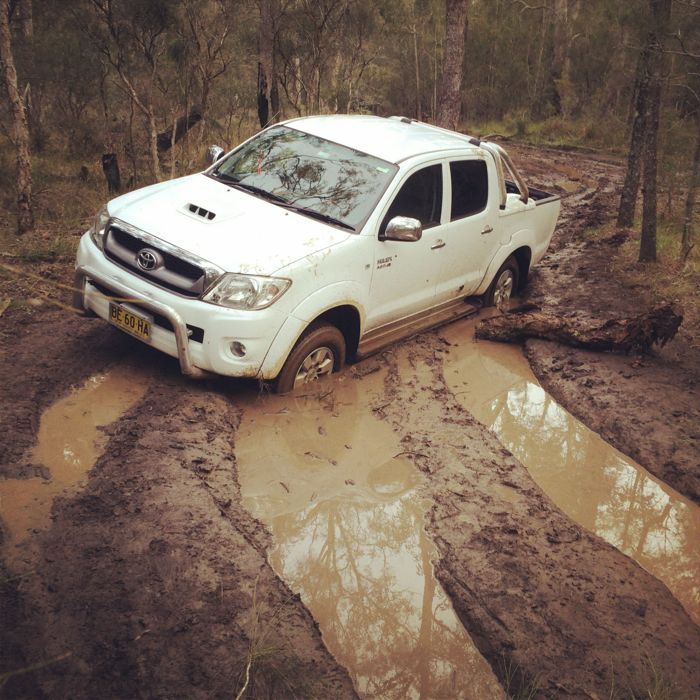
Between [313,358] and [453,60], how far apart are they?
8.17 m

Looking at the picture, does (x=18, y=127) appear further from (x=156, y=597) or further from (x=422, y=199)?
(x=156, y=597)

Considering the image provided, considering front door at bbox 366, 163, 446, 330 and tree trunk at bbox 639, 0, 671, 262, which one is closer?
front door at bbox 366, 163, 446, 330

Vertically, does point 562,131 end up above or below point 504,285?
below

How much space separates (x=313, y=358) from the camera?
5508 millimetres

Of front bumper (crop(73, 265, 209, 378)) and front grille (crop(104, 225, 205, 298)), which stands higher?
front grille (crop(104, 225, 205, 298))

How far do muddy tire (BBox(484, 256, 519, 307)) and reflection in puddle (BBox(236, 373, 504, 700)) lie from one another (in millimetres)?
2228

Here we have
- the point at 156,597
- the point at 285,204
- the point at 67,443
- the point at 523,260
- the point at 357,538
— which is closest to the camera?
the point at 156,597

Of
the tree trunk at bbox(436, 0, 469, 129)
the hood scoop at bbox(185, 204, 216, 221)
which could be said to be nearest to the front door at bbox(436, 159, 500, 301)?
the hood scoop at bbox(185, 204, 216, 221)

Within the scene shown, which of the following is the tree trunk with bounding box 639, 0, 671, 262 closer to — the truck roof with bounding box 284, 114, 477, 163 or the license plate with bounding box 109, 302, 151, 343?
the truck roof with bounding box 284, 114, 477, 163

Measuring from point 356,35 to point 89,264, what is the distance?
15.4m

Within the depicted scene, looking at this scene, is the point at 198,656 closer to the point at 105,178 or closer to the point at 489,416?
the point at 489,416

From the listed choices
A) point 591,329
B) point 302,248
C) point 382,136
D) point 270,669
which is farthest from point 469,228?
point 270,669

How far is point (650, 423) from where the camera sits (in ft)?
19.2

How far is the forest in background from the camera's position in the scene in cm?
1165
